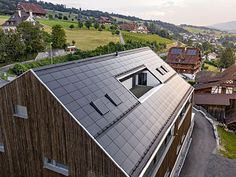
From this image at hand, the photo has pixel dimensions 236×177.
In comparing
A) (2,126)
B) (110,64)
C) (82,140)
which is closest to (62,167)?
(82,140)

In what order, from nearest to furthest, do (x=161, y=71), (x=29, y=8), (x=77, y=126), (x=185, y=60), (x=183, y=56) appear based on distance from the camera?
(x=77, y=126) → (x=161, y=71) → (x=185, y=60) → (x=183, y=56) → (x=29, y=8)

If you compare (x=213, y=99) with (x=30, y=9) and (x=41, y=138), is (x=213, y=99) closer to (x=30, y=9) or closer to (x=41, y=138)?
(x=41, y=138)

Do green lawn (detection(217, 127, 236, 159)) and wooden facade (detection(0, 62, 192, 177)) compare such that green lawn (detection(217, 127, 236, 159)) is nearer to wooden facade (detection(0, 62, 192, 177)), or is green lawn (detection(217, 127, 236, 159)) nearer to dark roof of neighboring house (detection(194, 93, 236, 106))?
dark roof of neighboring house (detection(194, 93, 236, 106))

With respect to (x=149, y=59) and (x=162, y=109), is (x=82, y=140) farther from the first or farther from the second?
(x=149, y=59)

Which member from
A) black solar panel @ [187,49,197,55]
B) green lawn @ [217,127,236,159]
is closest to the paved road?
green lawn @ [217,127,236,159]

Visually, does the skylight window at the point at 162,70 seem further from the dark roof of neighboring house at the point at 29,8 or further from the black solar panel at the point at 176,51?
the dark roof of neighboring house at the point at 29,8

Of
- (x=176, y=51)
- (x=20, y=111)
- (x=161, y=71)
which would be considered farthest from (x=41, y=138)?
(x=176, y=51)
